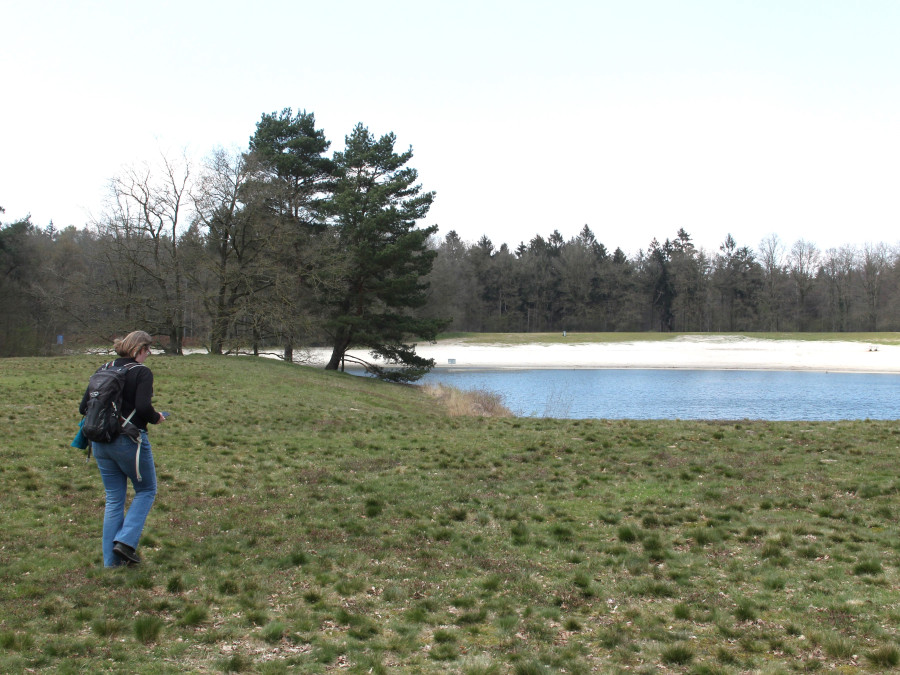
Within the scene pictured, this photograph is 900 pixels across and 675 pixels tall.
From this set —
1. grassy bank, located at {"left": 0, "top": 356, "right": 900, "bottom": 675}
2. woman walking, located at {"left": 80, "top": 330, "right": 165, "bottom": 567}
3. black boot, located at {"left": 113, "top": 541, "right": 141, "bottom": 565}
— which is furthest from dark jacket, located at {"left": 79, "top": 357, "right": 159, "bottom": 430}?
grassy bank, located at {"left": 0, "top": 356, "right": 900, "bottom": 675}

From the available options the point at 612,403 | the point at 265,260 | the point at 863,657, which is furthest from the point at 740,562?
the point at 265,260

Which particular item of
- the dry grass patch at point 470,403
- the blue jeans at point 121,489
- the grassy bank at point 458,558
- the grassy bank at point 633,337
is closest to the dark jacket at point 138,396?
the blue jeans at point 121,489

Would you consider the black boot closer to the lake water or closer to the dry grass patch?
the dry grass patch

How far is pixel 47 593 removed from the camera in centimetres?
479

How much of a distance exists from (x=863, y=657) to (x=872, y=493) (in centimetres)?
476

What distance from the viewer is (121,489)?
548 centimetres

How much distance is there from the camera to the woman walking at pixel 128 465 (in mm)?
5352

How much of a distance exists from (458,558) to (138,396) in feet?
10.0

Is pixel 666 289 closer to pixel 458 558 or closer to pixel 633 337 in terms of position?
pixel 633 337

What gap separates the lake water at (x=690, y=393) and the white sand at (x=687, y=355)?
3.46 meters

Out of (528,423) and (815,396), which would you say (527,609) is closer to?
(528,423)

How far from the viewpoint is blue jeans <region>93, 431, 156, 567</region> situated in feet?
17.6

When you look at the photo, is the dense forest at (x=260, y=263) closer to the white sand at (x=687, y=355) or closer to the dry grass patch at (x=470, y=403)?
the dry grass patch at (x=470, y=403)

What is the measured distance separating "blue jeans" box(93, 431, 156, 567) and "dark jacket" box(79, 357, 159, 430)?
163mm
